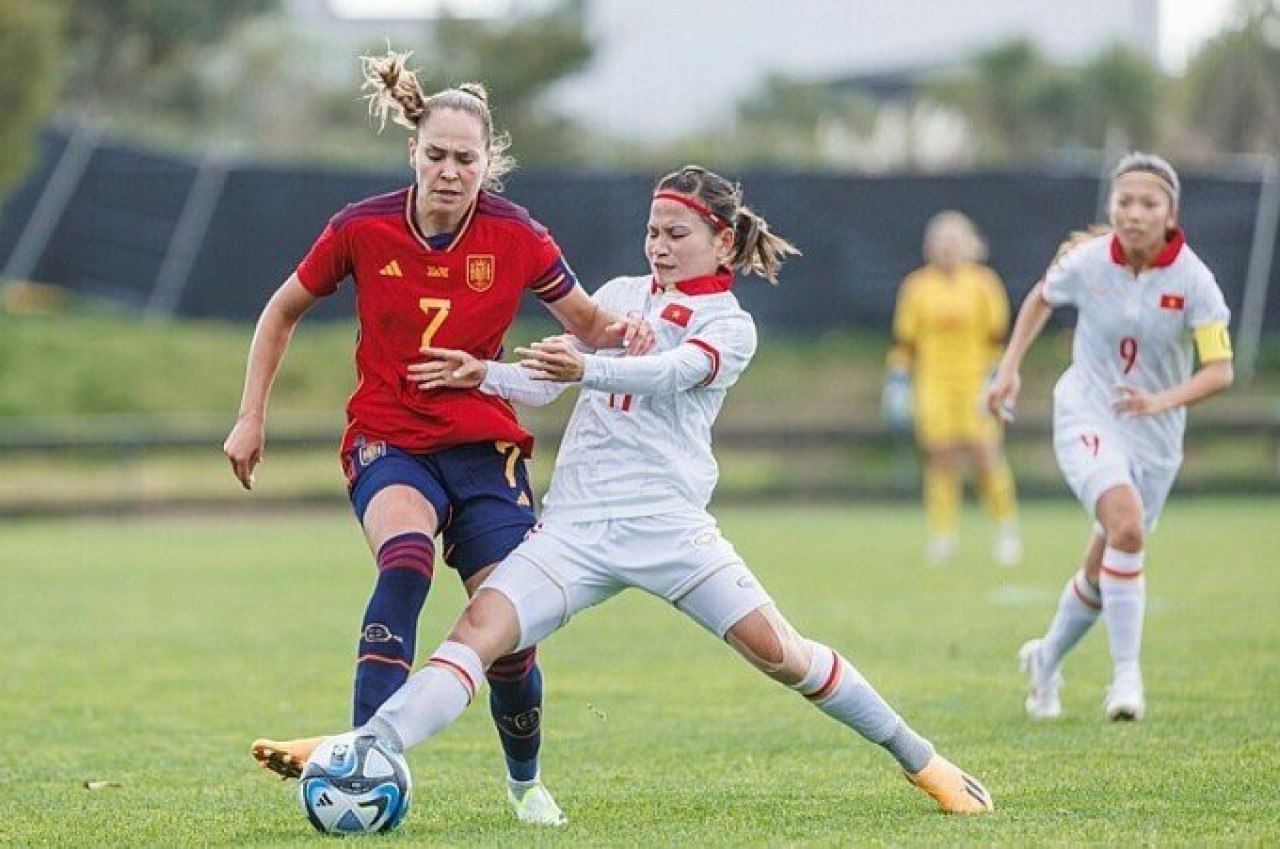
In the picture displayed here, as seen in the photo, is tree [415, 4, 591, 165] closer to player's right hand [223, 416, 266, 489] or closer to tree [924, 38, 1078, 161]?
tree [924, 38, 1078, 161]

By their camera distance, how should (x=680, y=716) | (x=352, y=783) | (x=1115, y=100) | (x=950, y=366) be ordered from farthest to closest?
(x=1115, y=100), (x=950, y=366), (x=680, y=716), (x=352, y=783)

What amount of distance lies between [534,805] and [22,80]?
2085 cm

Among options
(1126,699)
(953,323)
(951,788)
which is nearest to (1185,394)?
(1126,699)

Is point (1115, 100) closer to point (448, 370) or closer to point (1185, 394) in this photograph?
point (1185, 394)

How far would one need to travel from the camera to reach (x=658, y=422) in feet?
20.0

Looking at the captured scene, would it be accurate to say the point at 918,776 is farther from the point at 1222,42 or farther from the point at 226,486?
the point at 1222,42

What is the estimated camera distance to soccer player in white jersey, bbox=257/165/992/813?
5.83m

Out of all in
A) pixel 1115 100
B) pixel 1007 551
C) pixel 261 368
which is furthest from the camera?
pixel 1115 100

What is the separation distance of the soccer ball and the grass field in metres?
0.20

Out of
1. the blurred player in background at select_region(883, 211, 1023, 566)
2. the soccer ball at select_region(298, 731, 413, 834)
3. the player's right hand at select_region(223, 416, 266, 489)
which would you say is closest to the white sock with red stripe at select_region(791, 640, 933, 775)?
the soccer ball at select_region(298, 731, 413, 834)

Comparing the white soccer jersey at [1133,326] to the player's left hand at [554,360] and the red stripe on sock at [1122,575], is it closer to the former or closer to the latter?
the red stripe on sock at [1122,575]

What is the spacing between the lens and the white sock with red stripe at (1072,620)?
851 centimetres

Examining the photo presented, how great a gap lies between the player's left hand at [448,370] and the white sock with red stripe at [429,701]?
68cm

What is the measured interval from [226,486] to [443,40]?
15.6 metres
